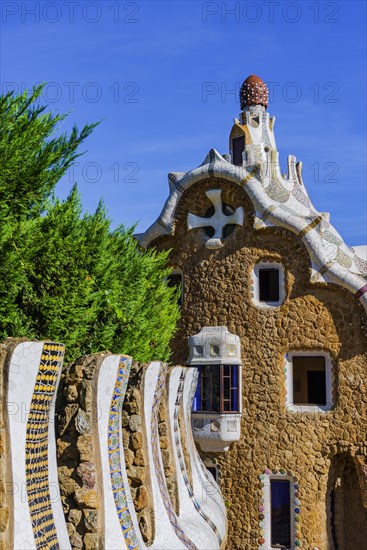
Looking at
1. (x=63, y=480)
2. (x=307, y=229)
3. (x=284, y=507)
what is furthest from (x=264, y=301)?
(x=63, y=480)

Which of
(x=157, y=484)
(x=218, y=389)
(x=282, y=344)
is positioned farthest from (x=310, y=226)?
(x=157, y=484)

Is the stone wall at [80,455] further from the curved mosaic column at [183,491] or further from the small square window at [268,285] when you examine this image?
the small square window at [268,285]

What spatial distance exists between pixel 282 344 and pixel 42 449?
9353mm

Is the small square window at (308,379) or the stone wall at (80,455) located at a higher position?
the small square window at (308,379)

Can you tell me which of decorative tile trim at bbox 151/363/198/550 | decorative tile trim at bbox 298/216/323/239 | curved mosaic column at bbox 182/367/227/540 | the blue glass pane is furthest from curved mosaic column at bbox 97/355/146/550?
decorative tile trim at bbox 298/216/323/239

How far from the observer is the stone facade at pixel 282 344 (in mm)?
14211

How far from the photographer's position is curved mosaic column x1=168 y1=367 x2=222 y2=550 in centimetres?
962

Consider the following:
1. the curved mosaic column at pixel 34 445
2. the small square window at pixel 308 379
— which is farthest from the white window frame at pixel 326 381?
the curved mosaic column at pixel 34 445

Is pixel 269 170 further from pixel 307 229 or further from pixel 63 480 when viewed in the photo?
pixel 63 480

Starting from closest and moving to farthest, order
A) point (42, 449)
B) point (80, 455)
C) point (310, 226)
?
point (42, 449) → point (80, 455) → point (310, 226)

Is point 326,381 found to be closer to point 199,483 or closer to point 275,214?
point 275,214

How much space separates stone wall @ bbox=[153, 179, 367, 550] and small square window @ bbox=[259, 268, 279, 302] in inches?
14.6

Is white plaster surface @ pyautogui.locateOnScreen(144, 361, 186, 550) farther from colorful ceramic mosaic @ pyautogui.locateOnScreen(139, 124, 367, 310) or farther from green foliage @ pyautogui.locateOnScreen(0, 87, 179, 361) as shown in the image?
colorful ceramic mosaic @ pyautogui.locateOnScreen(139, 124, 367, 310)

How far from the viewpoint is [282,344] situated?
14742mm
